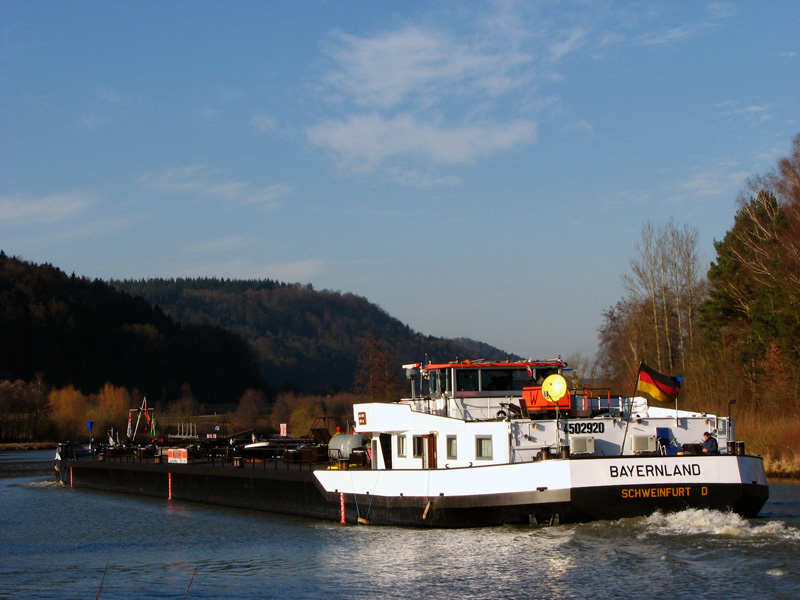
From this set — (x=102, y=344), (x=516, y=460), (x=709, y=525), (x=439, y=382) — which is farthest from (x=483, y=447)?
(x=102, y=344)

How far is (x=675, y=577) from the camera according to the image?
1656cm

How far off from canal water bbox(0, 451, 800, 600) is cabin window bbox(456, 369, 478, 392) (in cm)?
403

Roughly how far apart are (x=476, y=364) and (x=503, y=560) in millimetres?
6844

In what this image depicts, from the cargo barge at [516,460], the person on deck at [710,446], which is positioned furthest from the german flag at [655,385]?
the person on deck at [710,446]

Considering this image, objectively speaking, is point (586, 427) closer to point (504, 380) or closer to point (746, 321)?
point (504, 380)

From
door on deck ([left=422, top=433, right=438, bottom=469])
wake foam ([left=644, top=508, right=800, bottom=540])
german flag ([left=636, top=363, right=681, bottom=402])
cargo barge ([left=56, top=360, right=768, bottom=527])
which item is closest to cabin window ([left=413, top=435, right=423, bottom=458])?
cargo barge ([left=56, top=360, right=768, bottom=527])

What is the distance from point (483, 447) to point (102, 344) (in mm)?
142118

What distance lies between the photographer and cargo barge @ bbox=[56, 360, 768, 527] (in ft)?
66.0

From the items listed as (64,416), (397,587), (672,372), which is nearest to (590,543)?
(397,587)

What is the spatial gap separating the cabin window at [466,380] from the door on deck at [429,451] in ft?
5.32

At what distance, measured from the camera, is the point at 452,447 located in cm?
2319

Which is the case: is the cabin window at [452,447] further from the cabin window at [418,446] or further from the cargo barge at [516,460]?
the cabin window at [418,446]

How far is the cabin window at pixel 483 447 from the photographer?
22.3 m

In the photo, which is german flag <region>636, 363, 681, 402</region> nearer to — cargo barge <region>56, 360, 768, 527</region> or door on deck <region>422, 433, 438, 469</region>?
cargo barge <region>56, 360, 768, 527</region>
